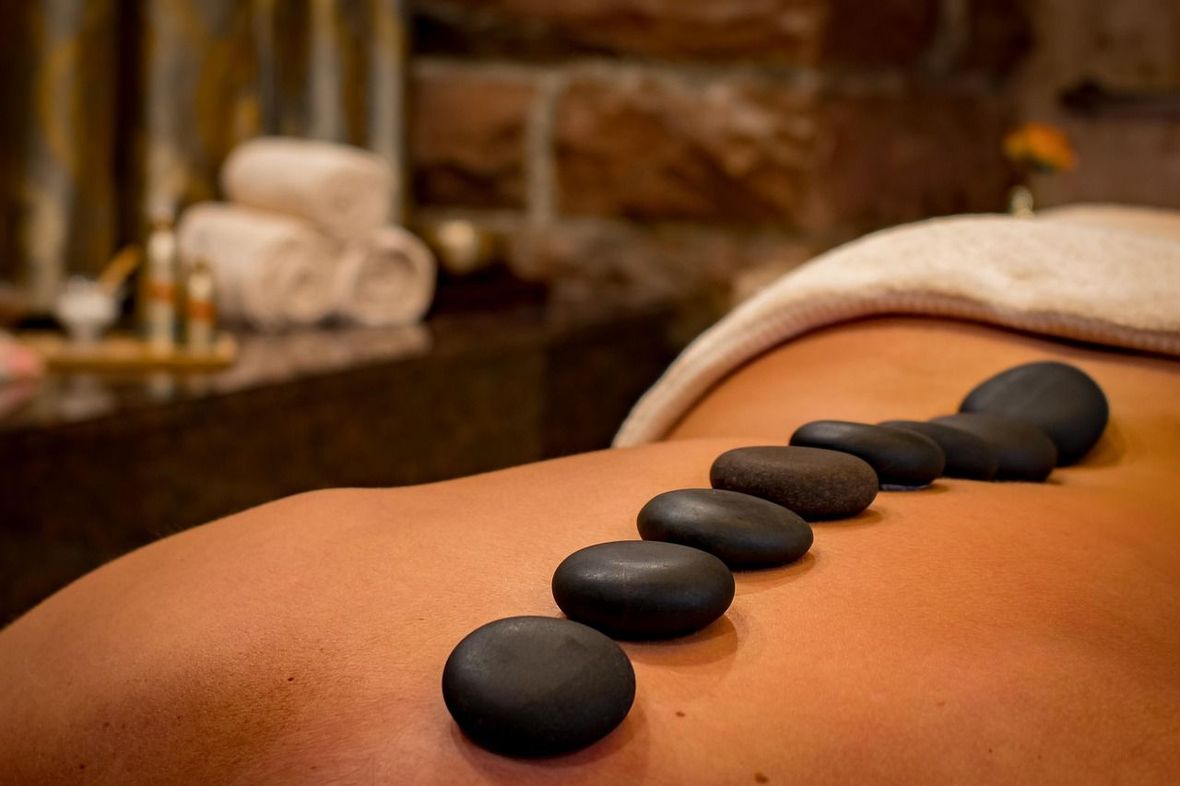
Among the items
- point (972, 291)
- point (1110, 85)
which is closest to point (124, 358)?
point (972, 291)

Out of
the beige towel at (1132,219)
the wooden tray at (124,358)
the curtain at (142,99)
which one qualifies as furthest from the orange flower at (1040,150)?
the wooden tray at (124,358)

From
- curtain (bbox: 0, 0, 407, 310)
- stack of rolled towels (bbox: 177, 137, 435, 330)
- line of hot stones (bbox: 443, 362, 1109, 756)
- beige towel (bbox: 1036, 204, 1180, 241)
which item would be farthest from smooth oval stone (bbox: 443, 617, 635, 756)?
curtain (bbox: 0, 0, 407, 310)

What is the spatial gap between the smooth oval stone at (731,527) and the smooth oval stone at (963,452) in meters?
0.10

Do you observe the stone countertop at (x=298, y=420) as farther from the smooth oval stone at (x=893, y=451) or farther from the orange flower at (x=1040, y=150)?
the orange flower at (x=1040, y=150)

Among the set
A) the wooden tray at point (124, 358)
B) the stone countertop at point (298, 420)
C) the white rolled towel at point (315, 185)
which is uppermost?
the white rolled towel at point (315, 185)

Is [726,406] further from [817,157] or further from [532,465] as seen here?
[817,157]

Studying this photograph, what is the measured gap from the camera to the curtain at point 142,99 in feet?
4.87

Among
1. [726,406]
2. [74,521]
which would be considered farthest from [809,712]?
[74,521]

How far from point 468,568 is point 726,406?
0.89ft

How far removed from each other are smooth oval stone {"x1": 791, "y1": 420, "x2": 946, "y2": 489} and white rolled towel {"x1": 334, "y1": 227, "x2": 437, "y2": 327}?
4.21 feet

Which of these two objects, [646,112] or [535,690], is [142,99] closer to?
[646,112]

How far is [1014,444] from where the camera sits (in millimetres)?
407

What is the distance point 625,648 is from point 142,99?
1.57 metres

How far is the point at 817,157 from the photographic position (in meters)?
1.81
